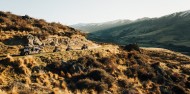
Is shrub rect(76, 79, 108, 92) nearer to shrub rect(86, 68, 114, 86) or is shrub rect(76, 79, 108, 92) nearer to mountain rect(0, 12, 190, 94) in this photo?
mountain rect(0, 12, 190, 94)

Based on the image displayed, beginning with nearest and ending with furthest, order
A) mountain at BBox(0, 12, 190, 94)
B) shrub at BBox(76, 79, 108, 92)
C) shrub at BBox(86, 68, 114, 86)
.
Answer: mountain at BBox(0, 12, 190, 94) → shrub at BBox(76, 79, 108, 92) → shrub at BBox(86, 68, 114, 86)

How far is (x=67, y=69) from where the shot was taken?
33.6m

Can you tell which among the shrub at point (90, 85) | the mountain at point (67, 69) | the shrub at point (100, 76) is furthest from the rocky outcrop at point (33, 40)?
the shrub at point (90, 85)

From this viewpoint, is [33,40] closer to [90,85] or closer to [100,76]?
[100,76]

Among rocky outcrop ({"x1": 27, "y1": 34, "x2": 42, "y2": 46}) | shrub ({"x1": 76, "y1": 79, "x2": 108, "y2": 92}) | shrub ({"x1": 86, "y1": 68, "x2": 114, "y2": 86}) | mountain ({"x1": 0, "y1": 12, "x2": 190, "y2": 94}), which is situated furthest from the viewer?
rocky outcrop ({"x1": 27, "y1": 34, "x2": 42, "y2": 46})

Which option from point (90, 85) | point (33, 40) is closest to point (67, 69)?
point (90, 85)

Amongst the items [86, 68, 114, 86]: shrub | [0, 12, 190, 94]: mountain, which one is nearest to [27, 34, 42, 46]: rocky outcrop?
[0, 12, 190, 94]: mountain

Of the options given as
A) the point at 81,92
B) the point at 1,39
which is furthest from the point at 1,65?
the point at 1,39

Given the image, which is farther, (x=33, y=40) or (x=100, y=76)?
(x=33, y=40)

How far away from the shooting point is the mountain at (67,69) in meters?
29.1

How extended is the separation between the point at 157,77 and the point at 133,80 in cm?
435

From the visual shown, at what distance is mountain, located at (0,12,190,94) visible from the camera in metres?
29.1

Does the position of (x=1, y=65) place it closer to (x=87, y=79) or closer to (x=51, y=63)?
(x=51, y=63)

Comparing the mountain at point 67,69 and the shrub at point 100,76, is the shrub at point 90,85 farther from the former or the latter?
the shrub at point 100,76
